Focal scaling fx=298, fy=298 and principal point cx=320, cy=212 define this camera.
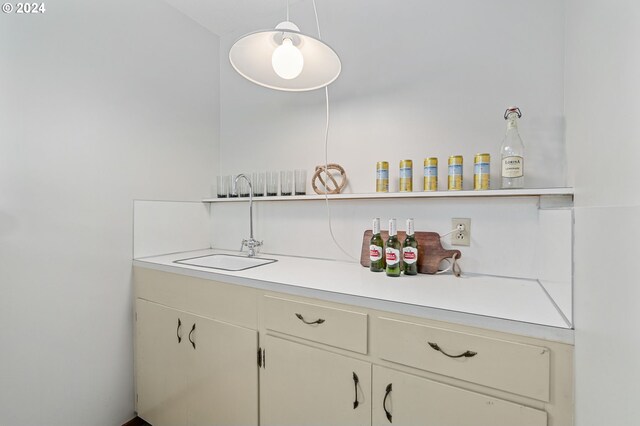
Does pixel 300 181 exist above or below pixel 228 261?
above

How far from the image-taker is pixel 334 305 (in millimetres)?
1105

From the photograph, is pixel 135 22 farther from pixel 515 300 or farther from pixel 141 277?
pixel 515 300

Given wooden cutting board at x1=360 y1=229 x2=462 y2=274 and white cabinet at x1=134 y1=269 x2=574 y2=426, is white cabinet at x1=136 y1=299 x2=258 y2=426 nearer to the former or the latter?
white cabinet at x1=134 y1=269 x2=574 y2=426

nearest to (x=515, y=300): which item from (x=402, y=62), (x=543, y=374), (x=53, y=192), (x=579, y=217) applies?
(x=543, y=374)

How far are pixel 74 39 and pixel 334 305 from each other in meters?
1.80

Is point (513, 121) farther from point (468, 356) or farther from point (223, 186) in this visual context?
point (223, 186)

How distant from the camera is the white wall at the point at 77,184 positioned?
4.26 feet

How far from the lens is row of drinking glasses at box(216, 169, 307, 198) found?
184cm

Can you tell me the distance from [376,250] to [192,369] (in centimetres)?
108

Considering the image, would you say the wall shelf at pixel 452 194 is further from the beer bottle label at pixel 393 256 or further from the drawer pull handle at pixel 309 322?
the drawer pull handle at pixel 309 322

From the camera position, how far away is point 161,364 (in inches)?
62.6

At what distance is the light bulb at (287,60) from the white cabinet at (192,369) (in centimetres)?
106

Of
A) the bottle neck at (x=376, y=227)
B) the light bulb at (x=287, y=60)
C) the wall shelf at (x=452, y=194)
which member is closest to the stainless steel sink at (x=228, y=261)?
the wall shelf at (x=452, y=194)

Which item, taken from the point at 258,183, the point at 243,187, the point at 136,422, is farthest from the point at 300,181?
the point at 136,422
